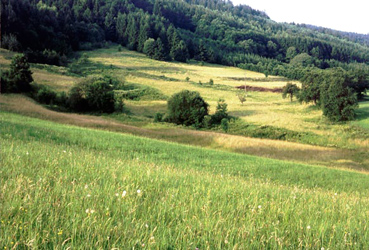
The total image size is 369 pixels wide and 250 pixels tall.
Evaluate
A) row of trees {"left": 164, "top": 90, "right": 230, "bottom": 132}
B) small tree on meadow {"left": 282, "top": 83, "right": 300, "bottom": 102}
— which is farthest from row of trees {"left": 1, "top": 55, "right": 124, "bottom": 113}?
small tree on meadow {"left": 282, "top": 83, "right": 300, "bottom": 102}

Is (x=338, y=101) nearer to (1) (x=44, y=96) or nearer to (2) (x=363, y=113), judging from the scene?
(2) (x=363, y=113)

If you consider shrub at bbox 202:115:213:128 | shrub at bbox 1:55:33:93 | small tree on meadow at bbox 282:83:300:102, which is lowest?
shrub at bbox 202:115:213:128

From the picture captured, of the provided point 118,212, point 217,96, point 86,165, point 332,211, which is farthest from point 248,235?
point 217,96

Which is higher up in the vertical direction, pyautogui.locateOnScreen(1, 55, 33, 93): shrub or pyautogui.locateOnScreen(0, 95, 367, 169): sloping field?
pyautogui.locateOnScreen(1, 55, 33, 93): shrub

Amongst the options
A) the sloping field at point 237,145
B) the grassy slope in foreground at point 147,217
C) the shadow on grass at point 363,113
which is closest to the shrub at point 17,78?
the sloping field at point 237,145

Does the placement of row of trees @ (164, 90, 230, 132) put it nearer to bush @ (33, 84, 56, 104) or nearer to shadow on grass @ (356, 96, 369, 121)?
bush @ (33, 84, 56, 104)

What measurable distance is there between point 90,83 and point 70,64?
55.7 m

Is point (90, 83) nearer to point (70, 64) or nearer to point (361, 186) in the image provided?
point (361, 186)

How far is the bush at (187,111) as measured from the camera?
53.5 m

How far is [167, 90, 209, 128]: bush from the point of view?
5346cm

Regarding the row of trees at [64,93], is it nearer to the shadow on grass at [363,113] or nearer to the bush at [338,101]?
the bush at [338,101]

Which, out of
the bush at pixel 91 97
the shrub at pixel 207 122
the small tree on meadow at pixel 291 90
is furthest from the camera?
the small tree on meadow at pixel 291 90

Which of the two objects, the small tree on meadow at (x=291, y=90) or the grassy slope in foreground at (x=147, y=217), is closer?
the grassy slope in foreground at (x=147, y=217)

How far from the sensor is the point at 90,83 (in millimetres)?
53656
